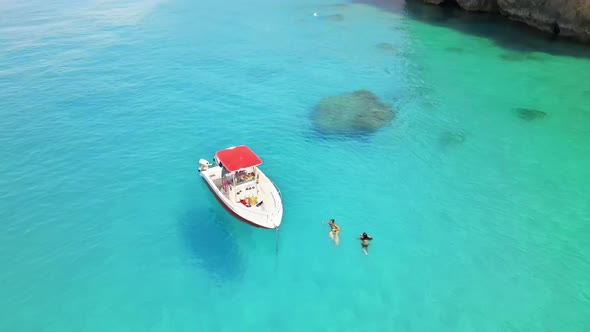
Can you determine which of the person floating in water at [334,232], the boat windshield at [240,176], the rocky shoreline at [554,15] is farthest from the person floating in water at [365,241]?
the rocky shoreline at [554,15]

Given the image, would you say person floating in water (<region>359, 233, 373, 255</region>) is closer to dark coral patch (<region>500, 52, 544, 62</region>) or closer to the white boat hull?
the white boat hull

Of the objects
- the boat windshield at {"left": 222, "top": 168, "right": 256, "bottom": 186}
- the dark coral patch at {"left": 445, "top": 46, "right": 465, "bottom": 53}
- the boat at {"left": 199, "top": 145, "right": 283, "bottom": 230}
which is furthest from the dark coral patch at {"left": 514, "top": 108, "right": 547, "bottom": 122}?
the boat windshield at {"left": 222, "top": 168, "right": 256, "bottom": 186}

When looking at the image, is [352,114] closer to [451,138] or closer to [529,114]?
[451,138]

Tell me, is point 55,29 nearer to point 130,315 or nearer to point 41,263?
point 41,263

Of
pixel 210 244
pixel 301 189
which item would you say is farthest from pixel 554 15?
pixel 210 244

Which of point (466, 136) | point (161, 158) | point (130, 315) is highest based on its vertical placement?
point (466, 136)

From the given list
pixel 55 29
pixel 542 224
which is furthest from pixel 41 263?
pixel 55 29
